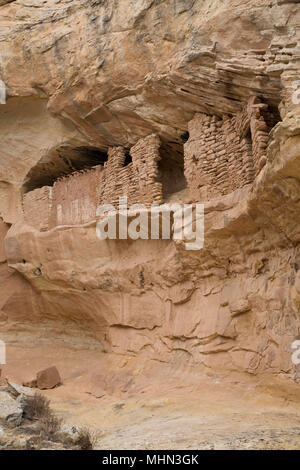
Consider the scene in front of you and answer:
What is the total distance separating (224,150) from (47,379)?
4.96 meters

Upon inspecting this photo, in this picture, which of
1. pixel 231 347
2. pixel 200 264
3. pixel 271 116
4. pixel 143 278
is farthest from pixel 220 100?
pixel 231 347

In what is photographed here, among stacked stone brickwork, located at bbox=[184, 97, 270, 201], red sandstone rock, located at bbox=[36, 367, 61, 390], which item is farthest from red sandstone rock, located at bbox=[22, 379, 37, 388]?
stacked stone brickwork, located at bbox=[184, 97, 270, 201]

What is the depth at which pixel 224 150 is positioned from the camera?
6992mm

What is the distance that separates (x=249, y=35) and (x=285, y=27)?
64cm

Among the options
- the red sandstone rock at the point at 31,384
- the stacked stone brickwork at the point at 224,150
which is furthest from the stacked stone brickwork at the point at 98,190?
the red sandstone rock at the point at 31,384

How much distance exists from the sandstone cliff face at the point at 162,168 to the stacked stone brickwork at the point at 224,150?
1.8 inches

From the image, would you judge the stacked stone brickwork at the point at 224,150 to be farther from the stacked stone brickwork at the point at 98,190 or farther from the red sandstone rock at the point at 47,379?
the red sandstone rock at the point at 47,379

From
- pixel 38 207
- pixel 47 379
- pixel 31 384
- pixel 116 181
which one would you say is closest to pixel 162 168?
pixel 116 181

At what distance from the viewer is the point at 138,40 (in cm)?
723

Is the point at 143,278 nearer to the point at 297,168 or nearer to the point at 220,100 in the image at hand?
the point at 220,100

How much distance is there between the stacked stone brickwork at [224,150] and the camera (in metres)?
6.33

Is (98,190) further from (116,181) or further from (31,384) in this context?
(31,384)

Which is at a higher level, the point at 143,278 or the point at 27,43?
the point at 27,43

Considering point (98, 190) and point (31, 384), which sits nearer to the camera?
point (31, 384)
